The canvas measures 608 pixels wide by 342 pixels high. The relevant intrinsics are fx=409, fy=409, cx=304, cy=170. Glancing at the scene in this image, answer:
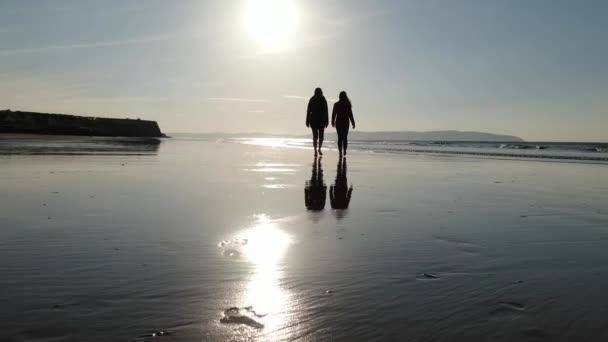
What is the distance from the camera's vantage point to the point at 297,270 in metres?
2.33

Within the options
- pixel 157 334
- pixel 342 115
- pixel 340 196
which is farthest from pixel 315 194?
pixel 342 115

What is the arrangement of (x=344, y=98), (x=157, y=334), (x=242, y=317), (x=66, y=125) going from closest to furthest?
(x=157, y=334) → (x=242, y=317) → (x=344, y=98) → (x=66, y=125)

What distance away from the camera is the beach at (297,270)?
5.33 feet

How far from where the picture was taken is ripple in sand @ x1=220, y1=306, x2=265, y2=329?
166 cm

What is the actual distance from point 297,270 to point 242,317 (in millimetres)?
648

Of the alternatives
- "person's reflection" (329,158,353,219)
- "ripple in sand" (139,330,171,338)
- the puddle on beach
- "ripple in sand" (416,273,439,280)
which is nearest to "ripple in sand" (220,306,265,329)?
the puddle on beach

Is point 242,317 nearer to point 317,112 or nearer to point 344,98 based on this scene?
point 344,98

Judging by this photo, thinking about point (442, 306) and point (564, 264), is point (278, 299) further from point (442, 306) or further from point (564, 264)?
point (564, 264)

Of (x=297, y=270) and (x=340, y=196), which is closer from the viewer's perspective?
(x=297, y=270)

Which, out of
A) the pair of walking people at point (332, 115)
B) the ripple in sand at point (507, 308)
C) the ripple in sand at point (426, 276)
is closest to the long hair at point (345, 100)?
the pair of walking people at point (332, 115)

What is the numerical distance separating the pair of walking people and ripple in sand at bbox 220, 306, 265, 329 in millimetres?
12903

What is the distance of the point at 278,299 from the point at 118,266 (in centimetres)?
101

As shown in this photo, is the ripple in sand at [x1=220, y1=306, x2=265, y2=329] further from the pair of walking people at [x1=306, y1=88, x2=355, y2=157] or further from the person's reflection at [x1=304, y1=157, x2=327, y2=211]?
the pair of walking people at [x1=306, y1=88, x2=355, y2=157]

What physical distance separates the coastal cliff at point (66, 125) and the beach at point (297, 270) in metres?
41.3
